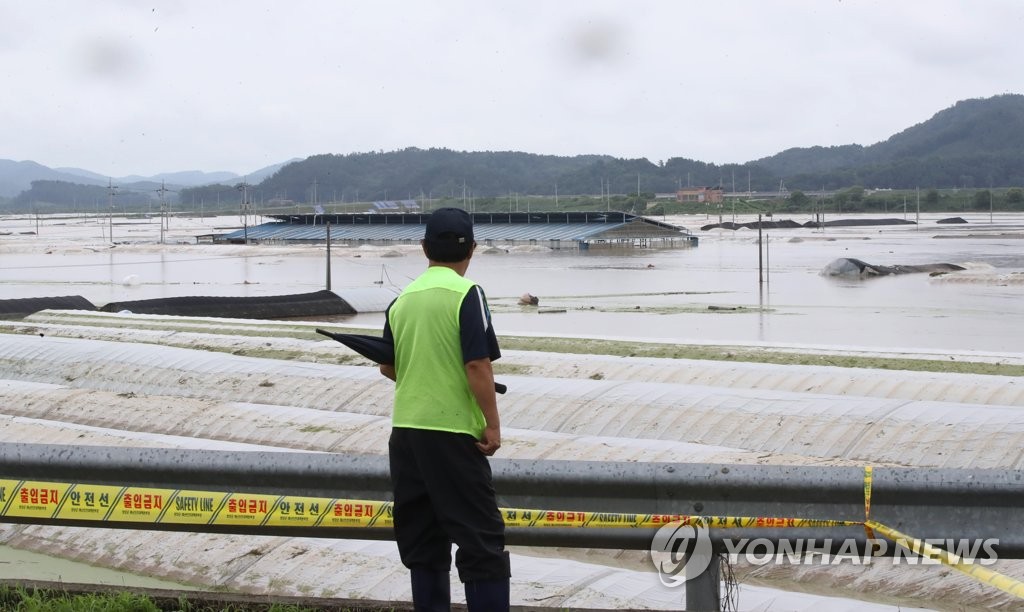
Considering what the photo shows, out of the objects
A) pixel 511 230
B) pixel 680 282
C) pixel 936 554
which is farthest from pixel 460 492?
pixel 511 230

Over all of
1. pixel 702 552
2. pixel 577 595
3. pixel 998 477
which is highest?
pixel 998 477

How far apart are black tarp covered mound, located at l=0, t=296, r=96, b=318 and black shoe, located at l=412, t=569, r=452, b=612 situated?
30.3 meters

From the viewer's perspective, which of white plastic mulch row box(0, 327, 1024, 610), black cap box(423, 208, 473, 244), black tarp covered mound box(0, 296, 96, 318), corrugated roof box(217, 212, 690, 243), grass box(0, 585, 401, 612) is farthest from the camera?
corrugated roof box(217, 212, 690, 243)

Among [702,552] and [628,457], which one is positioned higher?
[702,552]

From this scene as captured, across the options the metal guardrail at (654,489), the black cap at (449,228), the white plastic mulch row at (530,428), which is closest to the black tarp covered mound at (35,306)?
the white plastic mulch row at (530,428)

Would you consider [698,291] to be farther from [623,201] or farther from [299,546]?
[623,201]

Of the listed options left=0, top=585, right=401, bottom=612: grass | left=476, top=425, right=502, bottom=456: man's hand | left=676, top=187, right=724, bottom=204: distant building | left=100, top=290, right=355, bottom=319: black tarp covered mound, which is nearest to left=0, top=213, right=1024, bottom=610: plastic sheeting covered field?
left=100, top=290, right=355, bottom=319: black tarp covered mound

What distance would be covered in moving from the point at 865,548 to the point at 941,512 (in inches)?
12.5

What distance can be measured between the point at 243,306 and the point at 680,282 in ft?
86.3

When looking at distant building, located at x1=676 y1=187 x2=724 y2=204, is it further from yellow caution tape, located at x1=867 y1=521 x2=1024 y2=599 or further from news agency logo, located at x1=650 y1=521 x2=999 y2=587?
yellow caution tape, located at x1=867 y1=521 x2=1024 y2=599

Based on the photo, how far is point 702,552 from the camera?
4.57m

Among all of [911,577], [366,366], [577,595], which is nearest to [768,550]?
[577,595]

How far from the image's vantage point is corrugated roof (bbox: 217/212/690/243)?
3693 inches

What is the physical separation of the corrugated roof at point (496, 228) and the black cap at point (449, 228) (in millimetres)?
83341
